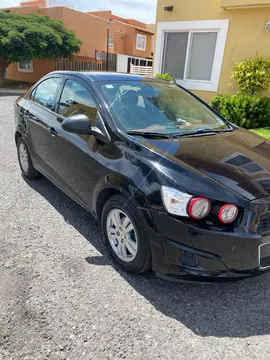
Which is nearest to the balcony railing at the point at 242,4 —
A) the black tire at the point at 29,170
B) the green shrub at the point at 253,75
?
the green shrub at the point at 253,75

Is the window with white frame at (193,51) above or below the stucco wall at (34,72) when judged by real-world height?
above

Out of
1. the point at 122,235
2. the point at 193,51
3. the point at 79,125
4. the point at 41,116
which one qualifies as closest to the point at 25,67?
the point at 193,51

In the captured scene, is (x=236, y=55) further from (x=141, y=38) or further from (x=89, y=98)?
(x=141, y=38)

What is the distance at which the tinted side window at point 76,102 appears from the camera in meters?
3.06

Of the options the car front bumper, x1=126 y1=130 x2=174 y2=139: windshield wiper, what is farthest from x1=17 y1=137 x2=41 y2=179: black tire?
the car front bumper

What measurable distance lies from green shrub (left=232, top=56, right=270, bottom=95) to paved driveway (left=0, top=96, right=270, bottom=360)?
6480mm

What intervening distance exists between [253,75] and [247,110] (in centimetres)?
111

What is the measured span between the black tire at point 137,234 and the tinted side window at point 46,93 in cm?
178

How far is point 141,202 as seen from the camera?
231 centimetres

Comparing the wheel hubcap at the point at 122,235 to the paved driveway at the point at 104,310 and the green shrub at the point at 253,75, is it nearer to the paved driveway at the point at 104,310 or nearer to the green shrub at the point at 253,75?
the paved driveway at the point at 104,310

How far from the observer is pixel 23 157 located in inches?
182

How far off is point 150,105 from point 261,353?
8.00 feet

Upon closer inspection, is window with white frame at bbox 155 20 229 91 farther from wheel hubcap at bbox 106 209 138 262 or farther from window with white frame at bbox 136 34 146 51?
window with white frame at bbox 136 34 146 51

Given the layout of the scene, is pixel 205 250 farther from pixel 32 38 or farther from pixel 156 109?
pixel 32 38
